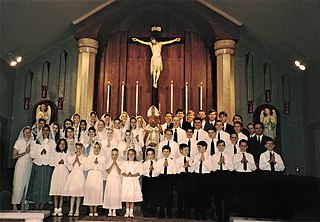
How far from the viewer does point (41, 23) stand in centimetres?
962

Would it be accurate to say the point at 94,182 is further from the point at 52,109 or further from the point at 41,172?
the point at 52,109

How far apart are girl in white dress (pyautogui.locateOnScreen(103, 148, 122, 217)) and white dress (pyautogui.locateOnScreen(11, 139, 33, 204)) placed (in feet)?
4.49

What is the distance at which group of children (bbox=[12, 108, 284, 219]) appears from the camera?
266 inches

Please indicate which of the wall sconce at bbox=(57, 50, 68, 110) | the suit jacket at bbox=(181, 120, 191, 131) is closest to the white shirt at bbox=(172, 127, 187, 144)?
the suit jacket at bbox=(181, 120, 191, 131)

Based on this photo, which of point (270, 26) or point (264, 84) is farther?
point (264, 84)

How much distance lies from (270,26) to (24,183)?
5.69m

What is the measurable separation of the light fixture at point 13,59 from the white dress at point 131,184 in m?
4.27

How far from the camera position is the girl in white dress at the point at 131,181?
678 cm

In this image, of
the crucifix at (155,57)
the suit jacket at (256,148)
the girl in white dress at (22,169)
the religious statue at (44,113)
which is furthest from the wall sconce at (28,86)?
the suit jacket at (256,148)

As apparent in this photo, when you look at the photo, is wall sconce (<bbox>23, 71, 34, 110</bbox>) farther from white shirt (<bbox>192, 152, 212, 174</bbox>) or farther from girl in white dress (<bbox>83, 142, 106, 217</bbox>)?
white shirt (<bbox>192, 152, 212, 174</bbox>)

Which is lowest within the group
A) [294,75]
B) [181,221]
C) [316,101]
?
[181,221]

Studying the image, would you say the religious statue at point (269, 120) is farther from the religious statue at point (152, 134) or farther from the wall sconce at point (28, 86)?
the wall sconce at point (28, 86)

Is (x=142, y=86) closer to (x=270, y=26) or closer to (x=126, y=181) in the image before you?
(x=270, y=26)

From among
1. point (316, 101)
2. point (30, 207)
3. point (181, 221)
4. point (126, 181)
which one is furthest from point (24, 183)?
point (316, 101)
